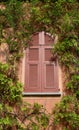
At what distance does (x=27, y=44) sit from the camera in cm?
851

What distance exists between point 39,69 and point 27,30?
1137 mm

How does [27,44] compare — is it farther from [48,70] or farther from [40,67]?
[48,70]

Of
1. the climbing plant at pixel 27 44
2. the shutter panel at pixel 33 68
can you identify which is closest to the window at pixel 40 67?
the shutter panel at pixel 33 68

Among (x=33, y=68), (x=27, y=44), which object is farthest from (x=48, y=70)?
(x=27, y=44)

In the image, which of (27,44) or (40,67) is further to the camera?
(27,44)

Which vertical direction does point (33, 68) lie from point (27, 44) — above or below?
below

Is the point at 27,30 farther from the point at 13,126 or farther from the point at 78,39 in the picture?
the point at 13,126

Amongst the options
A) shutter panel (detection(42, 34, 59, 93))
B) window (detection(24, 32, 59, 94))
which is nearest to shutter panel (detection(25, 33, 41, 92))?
window (detection(24, 32, 59, 94))

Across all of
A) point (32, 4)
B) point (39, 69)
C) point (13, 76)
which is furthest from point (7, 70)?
point (32, 4)

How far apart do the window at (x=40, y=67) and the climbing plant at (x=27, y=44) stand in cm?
19

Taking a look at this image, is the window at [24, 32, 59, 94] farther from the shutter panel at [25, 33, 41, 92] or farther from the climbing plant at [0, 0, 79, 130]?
the climbing plant at [0, 0, 79, 130]

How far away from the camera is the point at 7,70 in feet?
26.7

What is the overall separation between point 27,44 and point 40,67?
732 mm

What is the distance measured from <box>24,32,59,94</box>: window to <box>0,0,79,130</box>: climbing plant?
0.62 feet
